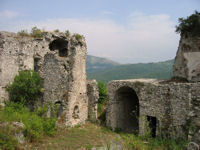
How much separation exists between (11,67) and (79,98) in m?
5.64

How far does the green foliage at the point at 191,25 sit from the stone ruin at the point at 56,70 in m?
7.65

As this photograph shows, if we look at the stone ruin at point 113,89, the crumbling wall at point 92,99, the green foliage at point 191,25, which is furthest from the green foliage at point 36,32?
the green foliage at point 191,25

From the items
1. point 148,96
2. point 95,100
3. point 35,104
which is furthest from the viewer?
point 95,100

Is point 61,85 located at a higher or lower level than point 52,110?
higher

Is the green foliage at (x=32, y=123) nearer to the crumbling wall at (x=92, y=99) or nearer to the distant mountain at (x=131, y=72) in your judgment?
the crumbling wall at (x=92, y=99)

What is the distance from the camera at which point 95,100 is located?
14.1 m

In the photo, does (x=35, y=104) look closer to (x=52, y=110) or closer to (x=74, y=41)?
(x=52, y=110)

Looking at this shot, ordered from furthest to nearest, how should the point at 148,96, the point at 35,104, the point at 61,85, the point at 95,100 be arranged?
the point at 95,100 < the point at 35,104 < the point at 61,85 < the point at 148,96

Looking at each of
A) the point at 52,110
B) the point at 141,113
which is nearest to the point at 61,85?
the point at 52,110

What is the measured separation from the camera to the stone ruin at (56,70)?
470 inches

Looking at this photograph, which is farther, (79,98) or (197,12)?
(197,12)

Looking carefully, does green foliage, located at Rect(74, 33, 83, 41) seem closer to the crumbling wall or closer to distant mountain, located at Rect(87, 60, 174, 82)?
the crumbling wall

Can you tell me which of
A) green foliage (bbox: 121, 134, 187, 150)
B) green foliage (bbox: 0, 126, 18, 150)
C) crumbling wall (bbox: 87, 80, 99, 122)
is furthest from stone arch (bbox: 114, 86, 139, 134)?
green foliage (bbox: 0, 126, 18, 150)

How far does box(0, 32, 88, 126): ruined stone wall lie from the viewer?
39.1 ft
